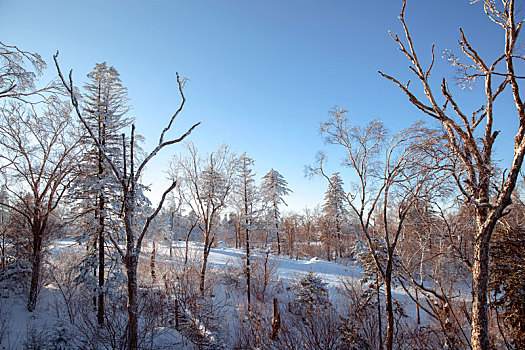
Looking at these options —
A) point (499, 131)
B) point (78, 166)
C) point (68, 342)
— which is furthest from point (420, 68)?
point (78, 166)

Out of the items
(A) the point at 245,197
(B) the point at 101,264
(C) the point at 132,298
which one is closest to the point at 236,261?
(A) the point at 245,197

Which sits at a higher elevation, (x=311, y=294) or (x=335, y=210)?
(x=335, y=210)

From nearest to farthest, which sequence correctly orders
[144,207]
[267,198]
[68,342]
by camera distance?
[68,342] → [144,207] → [267,198]

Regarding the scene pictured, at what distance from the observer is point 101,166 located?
35.3ft

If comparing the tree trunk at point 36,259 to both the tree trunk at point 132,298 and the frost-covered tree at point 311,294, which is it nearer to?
the tree trunk at point 132,298

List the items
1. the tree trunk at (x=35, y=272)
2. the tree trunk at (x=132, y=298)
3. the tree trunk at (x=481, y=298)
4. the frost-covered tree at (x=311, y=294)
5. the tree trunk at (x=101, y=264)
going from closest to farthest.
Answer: the tree trunk at (x=132, y=298), the tree trunk at (x=481, y=298), the tree trunk at (x=101, y=264), the tree trunk at (x=35, y=272), the frost-covered tree at (x=311, y=294)

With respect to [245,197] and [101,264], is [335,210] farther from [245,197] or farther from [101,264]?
[101,264]

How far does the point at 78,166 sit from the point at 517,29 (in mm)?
14681

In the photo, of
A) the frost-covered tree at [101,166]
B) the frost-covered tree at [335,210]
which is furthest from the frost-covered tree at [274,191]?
the frost-covered tree at [101,166]

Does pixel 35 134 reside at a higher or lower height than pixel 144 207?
higher

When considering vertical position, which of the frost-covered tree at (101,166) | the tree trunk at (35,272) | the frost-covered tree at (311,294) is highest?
the frost-covered tree at (101,166)

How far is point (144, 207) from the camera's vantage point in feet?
35.7

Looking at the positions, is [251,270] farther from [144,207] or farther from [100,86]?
[100,86]

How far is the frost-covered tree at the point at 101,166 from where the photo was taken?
1025 cm
